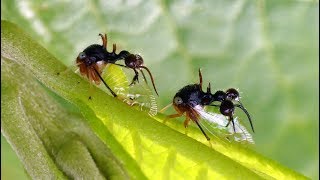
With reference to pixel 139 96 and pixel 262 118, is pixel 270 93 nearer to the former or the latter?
pixel 262 118

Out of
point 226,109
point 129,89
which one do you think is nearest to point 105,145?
point 129,89

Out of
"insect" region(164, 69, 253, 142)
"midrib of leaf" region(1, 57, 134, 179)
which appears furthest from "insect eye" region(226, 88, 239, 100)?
"midrib of leaf" region(1, 57, 134, 179)

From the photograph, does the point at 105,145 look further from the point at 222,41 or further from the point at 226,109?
the point at 222,41

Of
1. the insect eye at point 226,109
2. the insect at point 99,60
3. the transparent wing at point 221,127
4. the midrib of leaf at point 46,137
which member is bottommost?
the transparent wing at point 221,127

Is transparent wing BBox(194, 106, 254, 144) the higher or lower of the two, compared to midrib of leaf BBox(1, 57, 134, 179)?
lower

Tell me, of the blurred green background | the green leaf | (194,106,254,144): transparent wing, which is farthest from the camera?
the blurred green background

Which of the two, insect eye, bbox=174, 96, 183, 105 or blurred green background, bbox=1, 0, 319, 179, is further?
blurred green background, bbox=1, 0, 319, 179

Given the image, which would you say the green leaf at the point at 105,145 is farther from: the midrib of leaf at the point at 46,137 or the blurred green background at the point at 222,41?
the blurred green background at the point at 222,41

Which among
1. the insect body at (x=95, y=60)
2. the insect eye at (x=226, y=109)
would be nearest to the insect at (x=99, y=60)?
the insect body at (x=95, y=60)

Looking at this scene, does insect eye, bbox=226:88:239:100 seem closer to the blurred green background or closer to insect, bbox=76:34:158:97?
insect, bbox=76:34:158:97
